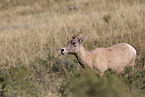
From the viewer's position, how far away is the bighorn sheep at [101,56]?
504cm

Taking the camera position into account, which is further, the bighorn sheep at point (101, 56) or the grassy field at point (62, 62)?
the bighorn sheep at point (101, 56)

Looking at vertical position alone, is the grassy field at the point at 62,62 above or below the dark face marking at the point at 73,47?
below

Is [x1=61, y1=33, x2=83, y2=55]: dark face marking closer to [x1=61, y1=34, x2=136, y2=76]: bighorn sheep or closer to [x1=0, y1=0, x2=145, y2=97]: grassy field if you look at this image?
[x1=61, y1=34, x2=136, y2=76]: bighorn sheep

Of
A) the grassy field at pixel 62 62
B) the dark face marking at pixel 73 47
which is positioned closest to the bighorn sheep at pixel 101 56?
the dark face marking at pixel 73 47

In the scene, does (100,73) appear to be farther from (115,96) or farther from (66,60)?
(115,96)

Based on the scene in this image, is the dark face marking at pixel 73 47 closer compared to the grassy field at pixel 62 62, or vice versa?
the grassy field at pixel 62 62

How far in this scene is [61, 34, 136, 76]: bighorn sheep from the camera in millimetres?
5039

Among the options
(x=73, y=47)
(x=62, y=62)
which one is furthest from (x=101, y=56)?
(x=62, y=62)

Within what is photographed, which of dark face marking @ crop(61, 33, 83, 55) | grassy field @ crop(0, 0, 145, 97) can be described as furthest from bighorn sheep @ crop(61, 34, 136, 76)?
grassy field @ crop(0, 0, 145, 97)

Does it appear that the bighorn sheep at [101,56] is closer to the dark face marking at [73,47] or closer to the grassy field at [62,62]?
the dark face marking at [73,47]

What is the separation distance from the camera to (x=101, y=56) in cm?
523

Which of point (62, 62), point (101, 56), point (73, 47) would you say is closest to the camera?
point (73, 47)

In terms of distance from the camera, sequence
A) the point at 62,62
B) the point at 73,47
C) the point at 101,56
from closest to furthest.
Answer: the point at 73,47 < the point at 101,56 < the point at 62,62

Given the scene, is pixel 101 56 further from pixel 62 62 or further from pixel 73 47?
pixel 62 62
